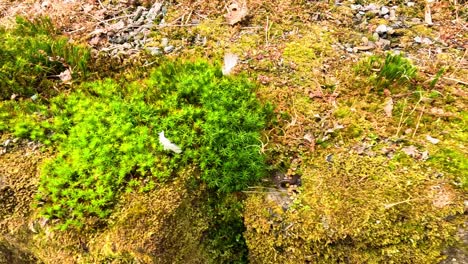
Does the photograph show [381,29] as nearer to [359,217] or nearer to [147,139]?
[359,217]

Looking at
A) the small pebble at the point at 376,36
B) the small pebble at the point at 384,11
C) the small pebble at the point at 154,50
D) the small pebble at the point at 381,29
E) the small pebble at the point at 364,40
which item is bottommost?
the small pebble at the point at 154,50

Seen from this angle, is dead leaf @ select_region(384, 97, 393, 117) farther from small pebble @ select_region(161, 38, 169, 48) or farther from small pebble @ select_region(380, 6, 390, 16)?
small pebble @ select_region(161, 38, 169, 48)

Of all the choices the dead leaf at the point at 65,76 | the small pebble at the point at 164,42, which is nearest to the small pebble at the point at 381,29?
the small pebble at the point at 164,42

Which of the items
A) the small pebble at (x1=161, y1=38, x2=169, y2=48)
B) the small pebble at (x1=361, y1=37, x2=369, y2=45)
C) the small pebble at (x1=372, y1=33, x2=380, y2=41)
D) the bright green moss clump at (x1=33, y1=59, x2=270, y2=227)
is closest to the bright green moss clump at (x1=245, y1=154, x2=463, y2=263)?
the bright green moss clump at (x1=33, y1=59, x2=270, y2=227)

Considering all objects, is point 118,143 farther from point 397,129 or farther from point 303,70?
point 397,129

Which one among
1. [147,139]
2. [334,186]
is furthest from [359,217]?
[147,139]

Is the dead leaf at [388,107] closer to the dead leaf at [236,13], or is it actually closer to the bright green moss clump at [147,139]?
the bright green moss clump at [147,139]

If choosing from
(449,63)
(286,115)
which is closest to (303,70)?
(286,115)
